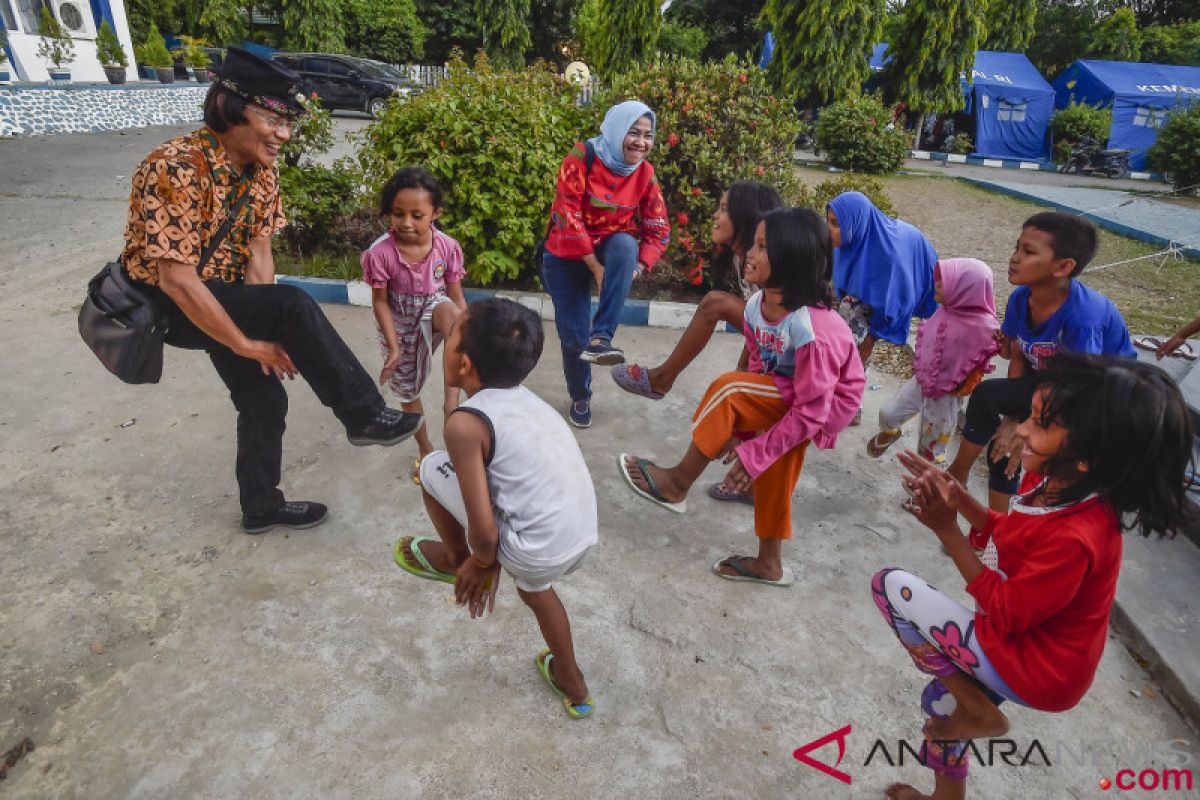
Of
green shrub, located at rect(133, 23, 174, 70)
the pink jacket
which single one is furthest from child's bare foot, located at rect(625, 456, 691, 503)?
green shrub, located at rect(133, 23, 174, 70)

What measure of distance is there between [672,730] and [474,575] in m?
0.83

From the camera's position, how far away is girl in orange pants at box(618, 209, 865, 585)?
2463 mm

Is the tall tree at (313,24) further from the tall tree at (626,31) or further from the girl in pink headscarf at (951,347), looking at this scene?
the girl in pink headscarf at (951,347)

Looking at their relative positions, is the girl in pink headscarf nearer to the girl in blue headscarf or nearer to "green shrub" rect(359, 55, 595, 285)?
the girl in blue headscarf

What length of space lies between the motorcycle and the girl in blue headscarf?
20540 millimetres

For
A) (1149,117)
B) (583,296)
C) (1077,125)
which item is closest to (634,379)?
(583,296)

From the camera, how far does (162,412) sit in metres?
3.83

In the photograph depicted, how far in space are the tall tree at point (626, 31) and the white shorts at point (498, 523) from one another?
20.6m

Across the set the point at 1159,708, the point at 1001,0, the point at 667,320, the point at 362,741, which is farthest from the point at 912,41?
the point at 362,741

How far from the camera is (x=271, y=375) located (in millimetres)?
2754

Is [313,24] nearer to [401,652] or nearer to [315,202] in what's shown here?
[315,202]

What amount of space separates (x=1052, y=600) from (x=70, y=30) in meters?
25.0

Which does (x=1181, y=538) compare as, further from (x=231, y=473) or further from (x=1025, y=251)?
(x=231, y=473)

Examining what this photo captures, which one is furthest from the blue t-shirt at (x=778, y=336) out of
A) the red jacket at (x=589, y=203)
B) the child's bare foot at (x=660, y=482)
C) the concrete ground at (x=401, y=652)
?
the red jacket at (x=589, y=203)
